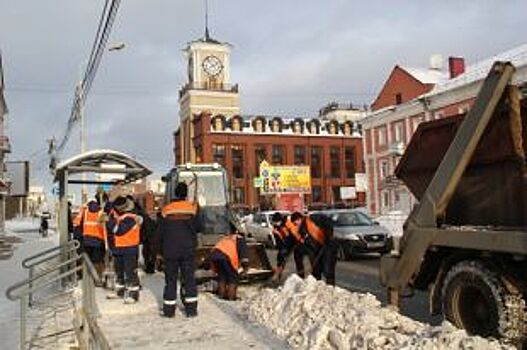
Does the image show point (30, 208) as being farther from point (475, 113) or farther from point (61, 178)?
point (475, 113)

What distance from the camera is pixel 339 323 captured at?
7406 millimetres

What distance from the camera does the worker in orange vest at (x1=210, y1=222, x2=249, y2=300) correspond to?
1104 cm

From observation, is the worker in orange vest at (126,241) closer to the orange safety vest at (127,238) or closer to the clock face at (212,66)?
the orange safety vest at (127,238)

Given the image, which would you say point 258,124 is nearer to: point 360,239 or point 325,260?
point 360,239

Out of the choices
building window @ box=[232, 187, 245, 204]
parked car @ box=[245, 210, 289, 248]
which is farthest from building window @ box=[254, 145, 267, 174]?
parked car @ box=[245, 210, 289, 248]

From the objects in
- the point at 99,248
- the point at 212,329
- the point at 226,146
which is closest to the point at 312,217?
the point at 99,248

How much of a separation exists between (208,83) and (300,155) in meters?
15.3

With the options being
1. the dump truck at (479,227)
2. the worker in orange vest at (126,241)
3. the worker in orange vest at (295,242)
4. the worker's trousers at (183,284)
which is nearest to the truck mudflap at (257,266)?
the worker in orange vest at (295,242)

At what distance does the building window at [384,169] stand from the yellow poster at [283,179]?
233 inches

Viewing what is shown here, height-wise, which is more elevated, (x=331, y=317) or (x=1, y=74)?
(x=1, y=74)

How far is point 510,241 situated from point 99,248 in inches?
326

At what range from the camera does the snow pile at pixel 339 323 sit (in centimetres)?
667

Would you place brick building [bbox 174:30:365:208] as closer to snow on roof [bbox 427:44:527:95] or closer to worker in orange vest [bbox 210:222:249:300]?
snow on roof [bbox 427:44:527:95]

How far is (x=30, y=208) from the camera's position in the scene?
123875mm
